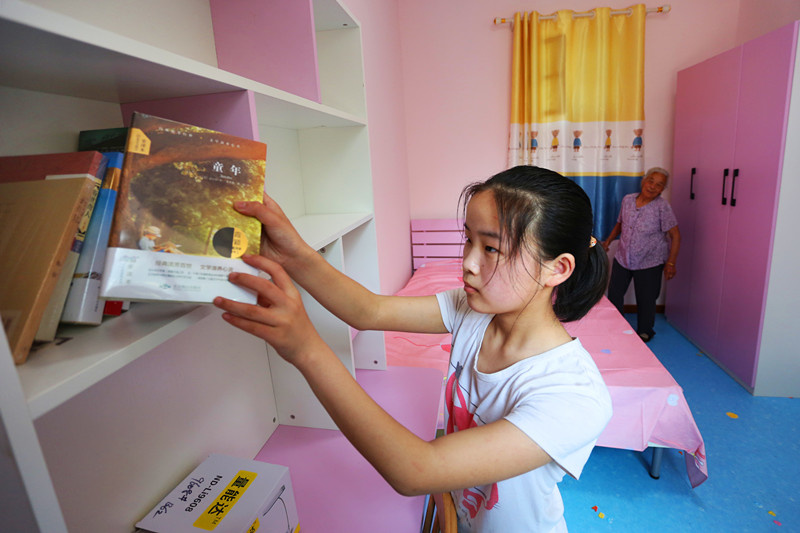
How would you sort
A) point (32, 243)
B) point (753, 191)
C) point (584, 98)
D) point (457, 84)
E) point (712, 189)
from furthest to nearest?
Result: point (457, 84) < point (584, 98) < point (712, 189) < point (753, 191) < point (32, 243)

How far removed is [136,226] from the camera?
0.46 m

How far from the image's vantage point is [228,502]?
0.83 metres

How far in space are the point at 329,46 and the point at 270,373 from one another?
3.44 ft

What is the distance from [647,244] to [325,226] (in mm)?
2800

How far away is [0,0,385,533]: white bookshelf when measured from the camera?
0.36 m

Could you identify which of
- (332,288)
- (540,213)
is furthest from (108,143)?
(540,213)

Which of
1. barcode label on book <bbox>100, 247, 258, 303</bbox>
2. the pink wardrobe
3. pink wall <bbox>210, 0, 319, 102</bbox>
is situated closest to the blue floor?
the pink wardrobe

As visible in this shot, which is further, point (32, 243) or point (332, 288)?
point (332, 288)

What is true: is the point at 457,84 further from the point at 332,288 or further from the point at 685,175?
the point at 332,288

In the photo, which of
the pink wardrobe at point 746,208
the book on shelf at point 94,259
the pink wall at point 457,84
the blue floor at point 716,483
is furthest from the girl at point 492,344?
the pink wardrobe at point 746,208

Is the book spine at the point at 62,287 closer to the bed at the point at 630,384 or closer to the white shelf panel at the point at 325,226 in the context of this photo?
the white shelf panel at the point at 325,226

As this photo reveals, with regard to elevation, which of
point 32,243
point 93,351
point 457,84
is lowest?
point 93,351

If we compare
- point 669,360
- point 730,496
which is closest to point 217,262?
point 730,496

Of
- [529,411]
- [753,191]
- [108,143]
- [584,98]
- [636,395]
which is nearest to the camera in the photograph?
[108,143]
